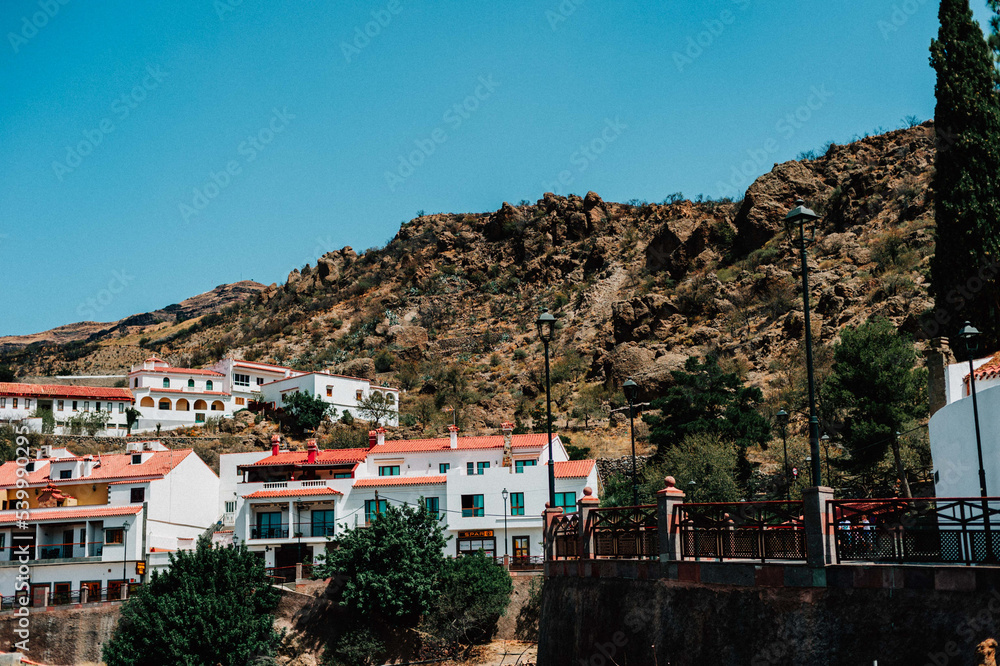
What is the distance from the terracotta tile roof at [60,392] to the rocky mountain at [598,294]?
24.9m

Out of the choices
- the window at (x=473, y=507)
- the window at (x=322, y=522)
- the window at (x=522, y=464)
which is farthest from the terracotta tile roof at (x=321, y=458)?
the window at (x=522, y=464)

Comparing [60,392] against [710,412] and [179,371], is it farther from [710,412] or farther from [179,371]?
[710,412]

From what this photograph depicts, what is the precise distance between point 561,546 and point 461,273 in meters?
104

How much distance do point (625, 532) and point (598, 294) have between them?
284 feet

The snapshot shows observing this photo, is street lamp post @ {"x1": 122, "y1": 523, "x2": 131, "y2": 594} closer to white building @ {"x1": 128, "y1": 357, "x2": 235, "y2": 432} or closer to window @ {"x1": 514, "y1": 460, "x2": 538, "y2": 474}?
window @ {"x1": 514, "y1": 460, "x2": 538, "y2": 474}

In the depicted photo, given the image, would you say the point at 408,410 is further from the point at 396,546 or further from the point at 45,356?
the point at 45,356

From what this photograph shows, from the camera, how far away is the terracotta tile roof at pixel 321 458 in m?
56.2

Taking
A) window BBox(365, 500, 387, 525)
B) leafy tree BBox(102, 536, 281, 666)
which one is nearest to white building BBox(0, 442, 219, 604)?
leafy tree BBox(102, 536, 281, 666)

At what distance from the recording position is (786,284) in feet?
274

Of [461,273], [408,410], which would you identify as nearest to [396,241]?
[461,273]

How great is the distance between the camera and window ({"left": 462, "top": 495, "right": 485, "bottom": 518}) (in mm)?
51625

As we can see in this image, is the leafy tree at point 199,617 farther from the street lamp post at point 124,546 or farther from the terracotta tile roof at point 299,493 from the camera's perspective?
the terracotta tile roof at point 299,493

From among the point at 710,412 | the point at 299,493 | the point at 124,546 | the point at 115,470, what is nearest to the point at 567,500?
the point at 710,412

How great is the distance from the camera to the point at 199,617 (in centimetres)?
3988
